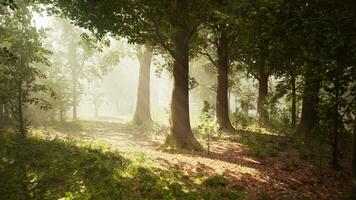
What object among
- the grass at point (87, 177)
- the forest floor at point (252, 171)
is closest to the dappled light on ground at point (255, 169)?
the forest floor at point (252, 171)

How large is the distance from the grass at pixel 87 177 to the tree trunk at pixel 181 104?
2589 millimetres

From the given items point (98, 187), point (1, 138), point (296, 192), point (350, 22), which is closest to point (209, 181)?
point (296, 192)

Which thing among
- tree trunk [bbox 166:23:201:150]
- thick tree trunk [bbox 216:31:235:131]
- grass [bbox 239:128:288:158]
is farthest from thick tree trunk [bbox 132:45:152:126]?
tree trunk [bbox 166:23:201:150]

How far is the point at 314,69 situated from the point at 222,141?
8151 mm

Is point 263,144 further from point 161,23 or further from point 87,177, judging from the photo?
point 87,177

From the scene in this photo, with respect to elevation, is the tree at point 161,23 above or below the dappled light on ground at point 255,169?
above

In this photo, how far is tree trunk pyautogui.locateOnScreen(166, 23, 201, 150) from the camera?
14938mm

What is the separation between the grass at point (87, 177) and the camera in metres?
8.91

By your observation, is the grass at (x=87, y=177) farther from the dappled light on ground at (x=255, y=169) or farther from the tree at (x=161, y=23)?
the tree at (x=161, y=23)

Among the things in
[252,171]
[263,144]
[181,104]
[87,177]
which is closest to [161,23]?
[181,104]

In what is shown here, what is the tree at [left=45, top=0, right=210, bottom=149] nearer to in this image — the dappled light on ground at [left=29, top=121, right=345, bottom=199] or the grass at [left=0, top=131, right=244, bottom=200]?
the dappled light on ground at [left=29, top=121, right=345, bottom=199]

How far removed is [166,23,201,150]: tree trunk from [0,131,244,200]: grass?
A: 2589mm

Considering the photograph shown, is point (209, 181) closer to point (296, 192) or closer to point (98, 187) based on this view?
point (296, 192)

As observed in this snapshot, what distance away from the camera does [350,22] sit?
29.8ft
